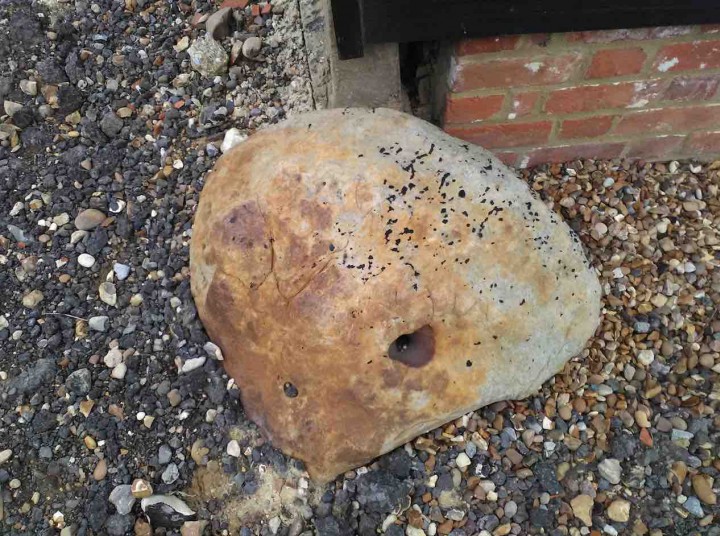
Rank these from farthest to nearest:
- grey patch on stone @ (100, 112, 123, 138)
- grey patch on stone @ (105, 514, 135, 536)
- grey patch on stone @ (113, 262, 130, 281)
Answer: grey patch on stone @ (100, 112, 123, 138), grey patch on stone @ (113, 262, 130, 281), grey patch on stone @ (105, 514, 135, 536)

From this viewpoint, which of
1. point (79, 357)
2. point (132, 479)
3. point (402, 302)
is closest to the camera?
point (402, 302)

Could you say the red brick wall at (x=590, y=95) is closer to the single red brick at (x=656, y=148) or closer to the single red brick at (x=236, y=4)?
the single red brick at (x=656, y=148)

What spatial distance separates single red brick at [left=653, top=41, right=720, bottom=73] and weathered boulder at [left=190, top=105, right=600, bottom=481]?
0.67 m

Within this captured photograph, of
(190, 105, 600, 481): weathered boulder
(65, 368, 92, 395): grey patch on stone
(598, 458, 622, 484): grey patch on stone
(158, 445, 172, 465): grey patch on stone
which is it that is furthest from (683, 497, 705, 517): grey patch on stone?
(65, 368, 92, 395): grey patch on stone

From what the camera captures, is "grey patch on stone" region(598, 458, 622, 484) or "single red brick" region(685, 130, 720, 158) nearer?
"grey patch on stone" region(598, 458, 622, 484)

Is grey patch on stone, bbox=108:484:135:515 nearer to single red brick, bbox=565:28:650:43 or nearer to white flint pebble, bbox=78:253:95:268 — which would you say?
white flint pebble, bbox=78:253:95:268

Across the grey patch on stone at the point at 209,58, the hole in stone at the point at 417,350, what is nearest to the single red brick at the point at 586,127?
the hole in stone at the point at 417,350

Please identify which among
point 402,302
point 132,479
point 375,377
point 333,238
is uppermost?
point 333,238

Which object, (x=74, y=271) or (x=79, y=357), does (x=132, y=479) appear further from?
(x=74, y=271)

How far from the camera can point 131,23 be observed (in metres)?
2.82

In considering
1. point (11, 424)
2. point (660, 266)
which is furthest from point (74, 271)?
point (660, 266)

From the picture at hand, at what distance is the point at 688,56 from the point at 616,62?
0.77 ft

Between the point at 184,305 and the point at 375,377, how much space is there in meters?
0.76

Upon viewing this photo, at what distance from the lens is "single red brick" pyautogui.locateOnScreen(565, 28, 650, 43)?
1.91m
